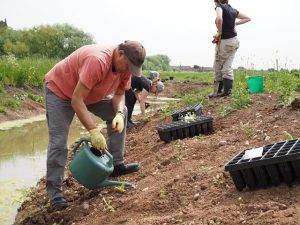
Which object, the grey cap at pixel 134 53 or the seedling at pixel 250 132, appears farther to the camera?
the seedling at pixel 250 132

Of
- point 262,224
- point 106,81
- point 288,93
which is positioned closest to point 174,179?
point 106,81

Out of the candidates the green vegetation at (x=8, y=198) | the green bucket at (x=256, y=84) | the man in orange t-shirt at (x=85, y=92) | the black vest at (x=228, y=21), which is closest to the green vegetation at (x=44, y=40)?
the black vest at (x=228, y=21)

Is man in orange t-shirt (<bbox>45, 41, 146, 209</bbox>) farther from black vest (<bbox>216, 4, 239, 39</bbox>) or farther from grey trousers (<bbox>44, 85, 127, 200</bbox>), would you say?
black vest (<bbox>216, 4, 239, 39</bbox>)

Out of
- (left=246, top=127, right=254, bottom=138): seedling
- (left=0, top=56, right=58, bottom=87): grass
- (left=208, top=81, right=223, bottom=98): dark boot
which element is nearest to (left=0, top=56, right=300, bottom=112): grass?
(left=0, top=56, right=58, bottom=87): grass

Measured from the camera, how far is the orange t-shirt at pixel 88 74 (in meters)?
3.28

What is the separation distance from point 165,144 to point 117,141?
0.99 m

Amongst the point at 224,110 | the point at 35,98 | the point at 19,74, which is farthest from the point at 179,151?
the point at 19,74

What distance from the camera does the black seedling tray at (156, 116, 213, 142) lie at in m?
5.01

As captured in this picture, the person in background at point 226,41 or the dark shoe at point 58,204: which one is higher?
the person in background at point 226,41

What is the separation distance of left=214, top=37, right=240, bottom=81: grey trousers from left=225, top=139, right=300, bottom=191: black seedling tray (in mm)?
4471

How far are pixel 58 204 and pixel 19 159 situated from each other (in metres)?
2.94

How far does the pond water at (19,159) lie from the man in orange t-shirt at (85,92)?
0.80 m

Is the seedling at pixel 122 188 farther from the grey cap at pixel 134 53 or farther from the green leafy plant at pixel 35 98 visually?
the green leafy plant at pixel 35 98

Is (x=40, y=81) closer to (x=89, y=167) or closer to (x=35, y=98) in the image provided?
(x=35, y=98)
